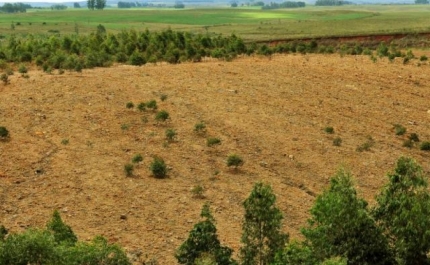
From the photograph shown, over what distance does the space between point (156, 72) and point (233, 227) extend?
15059 millimetres

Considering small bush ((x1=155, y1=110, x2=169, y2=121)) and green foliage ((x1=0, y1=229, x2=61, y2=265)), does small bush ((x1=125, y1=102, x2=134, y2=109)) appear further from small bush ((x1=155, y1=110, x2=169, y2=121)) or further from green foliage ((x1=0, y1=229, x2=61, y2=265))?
green foliage ((x1=0, y1=229, x2=61, y2=265))

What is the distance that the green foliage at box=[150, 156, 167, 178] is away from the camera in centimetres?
2044

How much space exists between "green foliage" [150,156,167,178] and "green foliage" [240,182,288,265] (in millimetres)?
7158


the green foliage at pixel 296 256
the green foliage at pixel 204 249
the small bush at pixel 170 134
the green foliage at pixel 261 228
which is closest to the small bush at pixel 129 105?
the small bush at pixel 170 134

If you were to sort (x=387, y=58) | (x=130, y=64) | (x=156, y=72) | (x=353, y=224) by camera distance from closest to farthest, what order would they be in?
(x=353, y=224) < (x=156, y=72) < (x=130, y=64) < (x=387, y=58)

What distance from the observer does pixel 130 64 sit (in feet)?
115

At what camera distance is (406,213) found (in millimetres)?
12906

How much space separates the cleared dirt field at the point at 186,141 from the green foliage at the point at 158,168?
274mm

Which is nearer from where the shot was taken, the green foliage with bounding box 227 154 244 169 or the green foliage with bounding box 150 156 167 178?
the green foliage with bounding box 150 156 167 178

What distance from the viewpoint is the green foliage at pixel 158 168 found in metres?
20.4

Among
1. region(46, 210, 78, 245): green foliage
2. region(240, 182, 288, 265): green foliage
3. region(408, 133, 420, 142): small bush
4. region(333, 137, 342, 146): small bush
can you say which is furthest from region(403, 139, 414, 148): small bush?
region(46, 210, 78, 245): green foliage

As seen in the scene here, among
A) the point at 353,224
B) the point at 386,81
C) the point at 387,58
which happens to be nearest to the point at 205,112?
the point at 386,81

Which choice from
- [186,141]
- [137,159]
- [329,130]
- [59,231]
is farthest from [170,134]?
[59,231]

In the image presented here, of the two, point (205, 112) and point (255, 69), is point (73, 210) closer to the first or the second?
point (205, 112)
